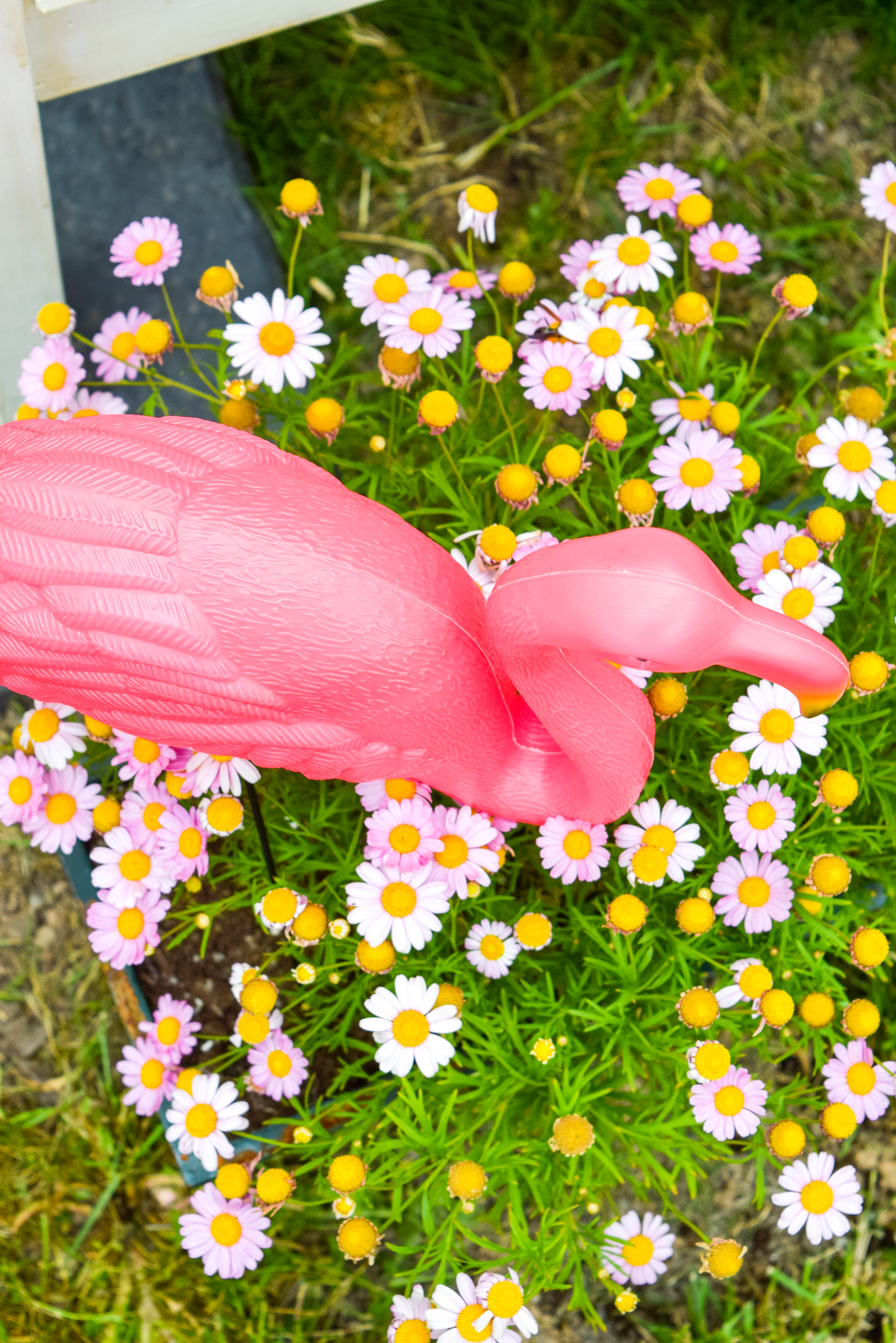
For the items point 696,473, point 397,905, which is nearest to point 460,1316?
point 397,905

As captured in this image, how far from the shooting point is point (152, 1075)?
1.35 meters

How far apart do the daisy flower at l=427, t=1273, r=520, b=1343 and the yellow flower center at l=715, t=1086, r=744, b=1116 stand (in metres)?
0.34

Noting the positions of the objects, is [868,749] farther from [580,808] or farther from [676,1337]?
[676,1337]

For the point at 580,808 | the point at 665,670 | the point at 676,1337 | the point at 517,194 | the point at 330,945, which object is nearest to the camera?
the point at 665,670

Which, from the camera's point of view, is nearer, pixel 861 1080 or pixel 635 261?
pixel 861 1080

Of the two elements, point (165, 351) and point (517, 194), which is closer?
point (165, 351)

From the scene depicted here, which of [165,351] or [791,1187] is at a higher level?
[165,351]

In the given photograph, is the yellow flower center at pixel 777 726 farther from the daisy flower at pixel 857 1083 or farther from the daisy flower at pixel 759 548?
the daisy flower at pixel 857 1083

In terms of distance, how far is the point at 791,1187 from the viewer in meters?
1.26

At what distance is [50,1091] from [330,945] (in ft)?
2.75

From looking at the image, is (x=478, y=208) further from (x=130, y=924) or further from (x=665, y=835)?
(x=130, y=924)

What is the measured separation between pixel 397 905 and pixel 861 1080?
59 cm

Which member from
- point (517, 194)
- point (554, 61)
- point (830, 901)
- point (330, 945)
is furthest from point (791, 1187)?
point (554, 61)

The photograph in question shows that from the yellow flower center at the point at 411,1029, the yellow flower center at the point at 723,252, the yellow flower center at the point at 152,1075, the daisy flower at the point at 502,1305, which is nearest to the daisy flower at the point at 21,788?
the yellow flower center at the point at 152,1075
